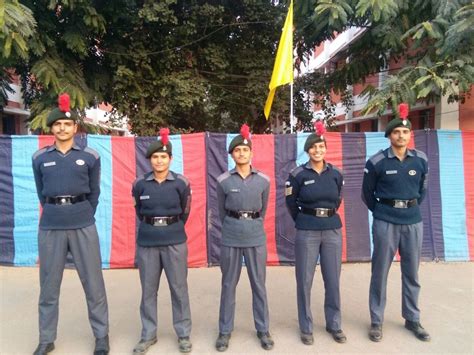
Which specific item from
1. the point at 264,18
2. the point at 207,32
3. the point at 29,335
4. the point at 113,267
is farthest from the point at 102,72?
the point at 29,335

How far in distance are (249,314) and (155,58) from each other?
7.50 m

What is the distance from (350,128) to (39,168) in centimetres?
2085

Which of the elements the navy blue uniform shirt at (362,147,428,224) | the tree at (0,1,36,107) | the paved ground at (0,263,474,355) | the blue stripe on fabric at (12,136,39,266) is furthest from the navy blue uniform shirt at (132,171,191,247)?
the tree at (0,1,36,107)

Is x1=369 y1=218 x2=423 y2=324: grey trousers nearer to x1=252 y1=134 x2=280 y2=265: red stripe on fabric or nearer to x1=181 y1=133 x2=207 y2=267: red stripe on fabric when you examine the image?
x1=252 y1=134 x2=280 y2=265: red stripe on fabric

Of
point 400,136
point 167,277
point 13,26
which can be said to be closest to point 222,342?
point 167,277

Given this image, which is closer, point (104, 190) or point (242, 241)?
point (242, 241)

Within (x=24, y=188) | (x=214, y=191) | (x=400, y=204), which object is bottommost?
(x=400, y=204)

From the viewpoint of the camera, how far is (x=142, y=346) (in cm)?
377

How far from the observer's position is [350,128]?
2277cm

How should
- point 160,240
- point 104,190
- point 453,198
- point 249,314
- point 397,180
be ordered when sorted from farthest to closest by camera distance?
point 453,198, point 104,190, point 249,314, point 397,180, point 160,240

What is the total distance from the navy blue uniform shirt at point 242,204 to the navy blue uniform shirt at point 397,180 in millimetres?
1201

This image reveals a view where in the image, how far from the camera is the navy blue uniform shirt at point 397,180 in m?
4.07

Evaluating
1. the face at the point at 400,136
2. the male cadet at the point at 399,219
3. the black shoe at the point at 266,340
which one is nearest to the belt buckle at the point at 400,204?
the male cadet at the point at 399,219

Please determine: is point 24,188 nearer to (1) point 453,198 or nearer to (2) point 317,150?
(2) point 317,150
